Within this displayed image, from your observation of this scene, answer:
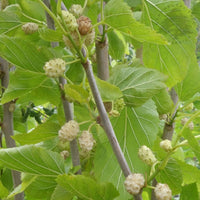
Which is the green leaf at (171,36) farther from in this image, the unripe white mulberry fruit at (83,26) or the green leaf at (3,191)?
the green leaf at (3,191)

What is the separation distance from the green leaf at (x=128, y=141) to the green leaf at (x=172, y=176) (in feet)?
0.11

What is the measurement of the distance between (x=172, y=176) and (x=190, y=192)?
1.7 inches

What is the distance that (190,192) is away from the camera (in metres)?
0.53

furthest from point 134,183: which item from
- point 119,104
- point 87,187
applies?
point 119,104

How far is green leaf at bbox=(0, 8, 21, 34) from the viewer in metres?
0.60

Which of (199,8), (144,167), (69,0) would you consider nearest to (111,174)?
(144,167)

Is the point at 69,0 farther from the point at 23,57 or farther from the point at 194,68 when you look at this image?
the point at 194,68

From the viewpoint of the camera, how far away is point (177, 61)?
517 millimetres

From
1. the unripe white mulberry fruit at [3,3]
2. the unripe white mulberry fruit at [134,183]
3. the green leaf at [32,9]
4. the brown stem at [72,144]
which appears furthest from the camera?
the unripe white mulberry fruit at [3,3]

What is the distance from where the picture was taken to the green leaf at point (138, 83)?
1.58 feet

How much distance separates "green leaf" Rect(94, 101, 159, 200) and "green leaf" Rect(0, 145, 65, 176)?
3.3 inches

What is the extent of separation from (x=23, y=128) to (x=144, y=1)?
1.61ft

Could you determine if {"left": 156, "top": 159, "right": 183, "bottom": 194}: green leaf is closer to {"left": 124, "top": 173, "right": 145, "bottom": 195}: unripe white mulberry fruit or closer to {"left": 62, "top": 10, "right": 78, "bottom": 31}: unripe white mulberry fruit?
{"left": 124, "top": 173, "right": 145, "bottom": 195}: unripe white mulberry fruit

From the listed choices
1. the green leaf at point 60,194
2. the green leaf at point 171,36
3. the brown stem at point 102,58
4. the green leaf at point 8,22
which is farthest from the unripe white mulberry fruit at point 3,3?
the green leaf at point 60,194
